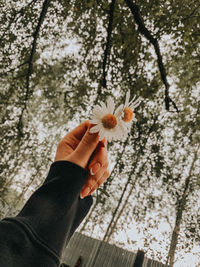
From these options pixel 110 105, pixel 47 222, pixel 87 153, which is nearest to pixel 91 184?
pixel 87 153

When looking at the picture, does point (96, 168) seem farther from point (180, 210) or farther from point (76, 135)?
point (180, 210)

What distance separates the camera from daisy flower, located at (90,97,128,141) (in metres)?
0.93

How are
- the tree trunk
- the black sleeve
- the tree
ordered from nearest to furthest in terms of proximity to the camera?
the black sleeve
the tree
the tree trunk

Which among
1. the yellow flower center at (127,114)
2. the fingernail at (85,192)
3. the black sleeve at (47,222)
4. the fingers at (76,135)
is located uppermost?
the yellow flower center at (127,114)

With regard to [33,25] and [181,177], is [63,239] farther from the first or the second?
[181,177]

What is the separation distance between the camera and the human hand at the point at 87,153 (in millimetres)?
895

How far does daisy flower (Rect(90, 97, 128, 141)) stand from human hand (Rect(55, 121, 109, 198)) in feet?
0.12

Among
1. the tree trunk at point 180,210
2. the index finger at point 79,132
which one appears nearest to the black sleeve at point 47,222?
the index finger at point 79,132

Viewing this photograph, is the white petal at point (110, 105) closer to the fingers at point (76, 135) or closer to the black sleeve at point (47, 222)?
the fingers at point (76, 135)

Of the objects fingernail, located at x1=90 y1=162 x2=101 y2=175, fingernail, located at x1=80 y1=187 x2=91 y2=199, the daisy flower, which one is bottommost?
fingernail, located at x1=80 y1=187 x2=91 y2=199

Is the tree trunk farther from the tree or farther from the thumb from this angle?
the thumb

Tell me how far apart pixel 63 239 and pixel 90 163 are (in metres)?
0.32

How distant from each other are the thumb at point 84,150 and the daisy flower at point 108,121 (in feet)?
0.13

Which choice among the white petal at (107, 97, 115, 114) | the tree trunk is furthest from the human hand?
the tree trunk
